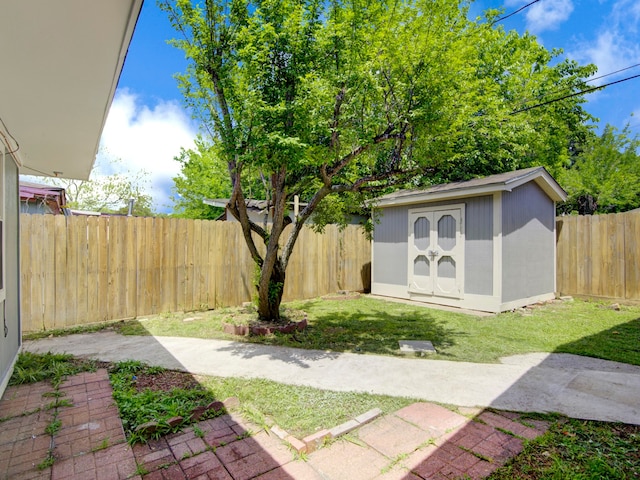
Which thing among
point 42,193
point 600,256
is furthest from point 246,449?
point 600,256

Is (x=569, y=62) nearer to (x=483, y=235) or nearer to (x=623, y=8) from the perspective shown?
(x=623, y=8)

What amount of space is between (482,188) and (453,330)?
2.98 meters

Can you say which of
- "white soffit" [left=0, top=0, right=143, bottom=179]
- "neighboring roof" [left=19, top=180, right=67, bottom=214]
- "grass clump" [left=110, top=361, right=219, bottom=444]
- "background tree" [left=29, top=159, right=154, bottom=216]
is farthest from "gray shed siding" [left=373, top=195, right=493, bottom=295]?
"background tree" [left=29, top=159, right=154, bottom=216]

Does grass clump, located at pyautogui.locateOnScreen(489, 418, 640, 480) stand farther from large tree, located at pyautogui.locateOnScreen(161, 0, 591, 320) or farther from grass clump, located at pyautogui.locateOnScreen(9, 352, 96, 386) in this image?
grass clump, located at pyautogui.locateOnScreen(9, 352, 96, 386)

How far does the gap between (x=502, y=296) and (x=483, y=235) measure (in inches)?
48.6

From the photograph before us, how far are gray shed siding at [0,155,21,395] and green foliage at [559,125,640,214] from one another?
1832 cm

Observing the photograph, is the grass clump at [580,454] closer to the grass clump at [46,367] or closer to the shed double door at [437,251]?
the grass clump at [46,367]

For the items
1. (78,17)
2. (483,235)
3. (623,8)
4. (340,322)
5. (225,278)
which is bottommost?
(340,322)

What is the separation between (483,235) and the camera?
695 cm

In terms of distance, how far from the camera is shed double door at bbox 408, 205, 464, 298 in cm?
733

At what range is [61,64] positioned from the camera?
2.24 meters

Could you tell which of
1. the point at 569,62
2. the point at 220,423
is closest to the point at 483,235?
the point at 220,423

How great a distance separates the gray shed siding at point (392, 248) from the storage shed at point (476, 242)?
0.02 meters

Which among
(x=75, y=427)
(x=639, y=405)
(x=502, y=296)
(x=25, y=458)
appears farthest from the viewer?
(x=502, y=296)
